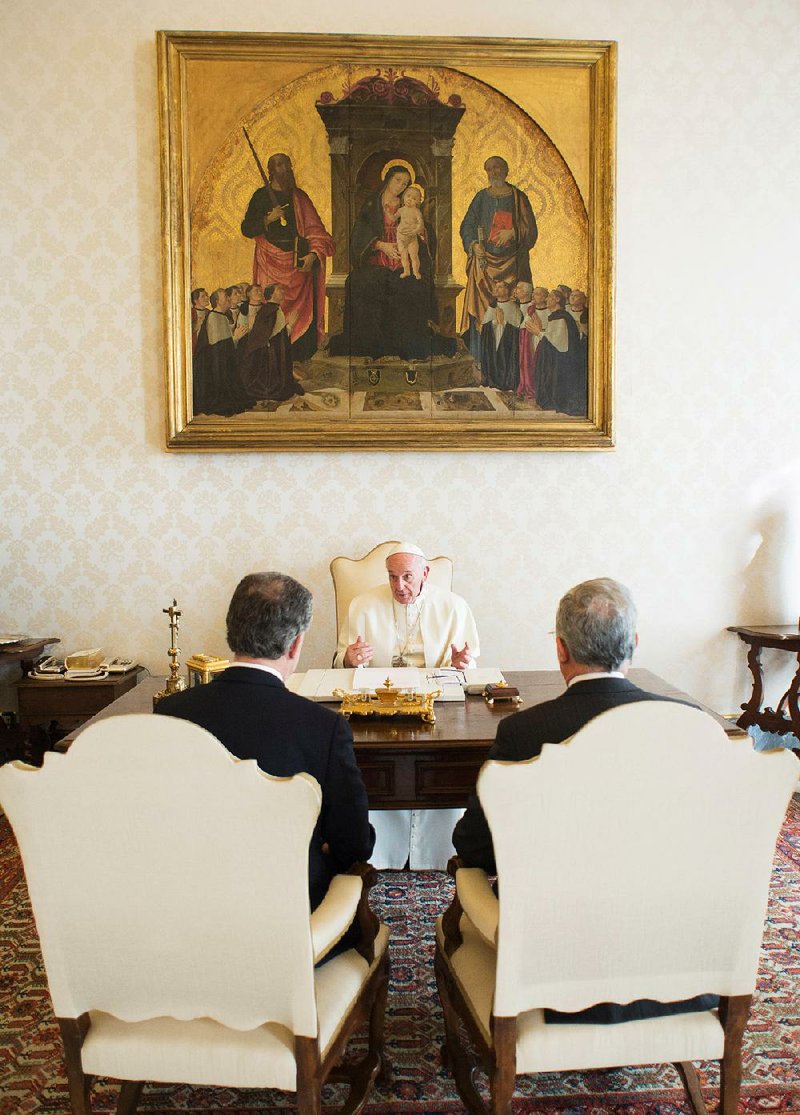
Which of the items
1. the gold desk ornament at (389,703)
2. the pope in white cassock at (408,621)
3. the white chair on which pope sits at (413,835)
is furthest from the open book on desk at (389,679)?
the white chair on which pope sits at (413,835)

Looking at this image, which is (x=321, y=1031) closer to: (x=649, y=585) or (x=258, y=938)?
(x=258, y=938)

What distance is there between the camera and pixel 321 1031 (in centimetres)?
207

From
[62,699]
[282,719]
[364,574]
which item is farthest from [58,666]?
[282,719]

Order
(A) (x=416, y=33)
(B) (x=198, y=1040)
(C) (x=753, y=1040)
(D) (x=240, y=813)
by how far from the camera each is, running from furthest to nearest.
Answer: (A) (x=416, y=33), (C) (x=753, y=1040), (B) (x=198, y=1040), (D) (x=240, y=813)

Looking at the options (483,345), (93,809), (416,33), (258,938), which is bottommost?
(258,938)

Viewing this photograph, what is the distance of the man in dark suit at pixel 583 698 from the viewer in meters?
2.12

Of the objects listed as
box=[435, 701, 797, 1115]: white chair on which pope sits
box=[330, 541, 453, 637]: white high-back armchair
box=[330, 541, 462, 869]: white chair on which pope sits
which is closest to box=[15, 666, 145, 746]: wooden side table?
box=[330, 541, 453, 637]: white high-back armchair

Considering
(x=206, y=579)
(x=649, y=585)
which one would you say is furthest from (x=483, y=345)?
(x=206, y=579)

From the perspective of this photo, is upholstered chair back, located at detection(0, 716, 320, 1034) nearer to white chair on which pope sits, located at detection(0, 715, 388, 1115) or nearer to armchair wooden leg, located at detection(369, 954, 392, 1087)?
white chair on which pope sits, located at detection(0, 715, 388, 1115)

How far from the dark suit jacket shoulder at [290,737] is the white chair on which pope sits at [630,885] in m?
0.50

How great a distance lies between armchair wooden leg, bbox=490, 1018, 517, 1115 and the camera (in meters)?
2.01

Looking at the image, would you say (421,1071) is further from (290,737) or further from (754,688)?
(754,688)

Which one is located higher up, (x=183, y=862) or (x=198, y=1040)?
(x=183, y=862)

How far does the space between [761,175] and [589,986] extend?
5.42 meters
